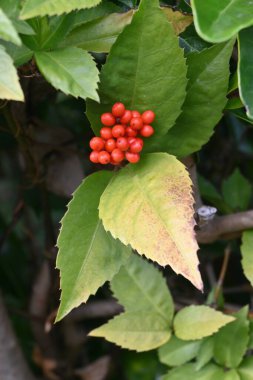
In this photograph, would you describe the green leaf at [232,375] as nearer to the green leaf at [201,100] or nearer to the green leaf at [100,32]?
the green leaf at [201,100]

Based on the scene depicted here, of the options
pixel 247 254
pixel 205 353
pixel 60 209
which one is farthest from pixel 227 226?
pixel 60 209

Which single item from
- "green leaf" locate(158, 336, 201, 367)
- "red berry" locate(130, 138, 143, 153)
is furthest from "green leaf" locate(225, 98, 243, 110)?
"green leaf" locate(158, 336, 201, 367)

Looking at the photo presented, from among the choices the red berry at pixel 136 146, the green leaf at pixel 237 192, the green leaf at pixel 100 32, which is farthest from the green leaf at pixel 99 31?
the green leaf at pixel 237 192

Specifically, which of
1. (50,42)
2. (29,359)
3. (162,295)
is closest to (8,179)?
(29,359)

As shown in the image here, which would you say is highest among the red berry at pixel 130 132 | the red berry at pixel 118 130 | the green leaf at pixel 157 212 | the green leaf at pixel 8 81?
the green leaf at pixel 8 81

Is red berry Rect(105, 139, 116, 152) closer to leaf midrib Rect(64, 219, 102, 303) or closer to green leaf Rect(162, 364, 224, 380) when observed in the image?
leaf midrib Rect(64, 219, 102, 303)

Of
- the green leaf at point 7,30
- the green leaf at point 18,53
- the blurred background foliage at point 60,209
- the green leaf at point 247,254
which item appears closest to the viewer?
the green leaf at point 7,30
